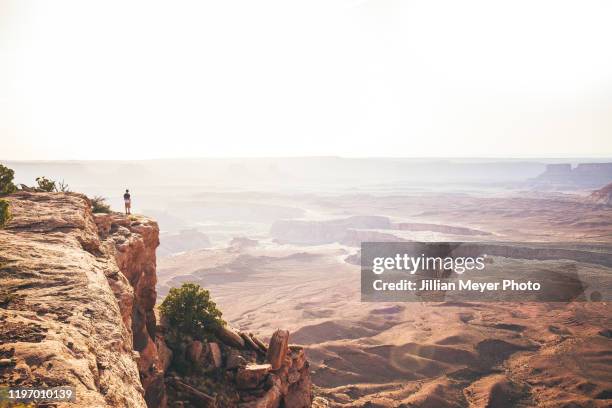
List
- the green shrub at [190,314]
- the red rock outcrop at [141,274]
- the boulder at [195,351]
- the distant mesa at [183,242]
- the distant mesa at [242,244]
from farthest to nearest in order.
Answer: the distant mesa at [183,242]
the distant mesa at [242,244]
the green shrub at [190,314]
the boulder at [195,351]
the red rock outcrop at [141,274]

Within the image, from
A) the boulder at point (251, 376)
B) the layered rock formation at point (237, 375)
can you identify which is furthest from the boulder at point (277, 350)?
the boulder at point (251, 376)

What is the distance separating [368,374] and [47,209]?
38.9 metres

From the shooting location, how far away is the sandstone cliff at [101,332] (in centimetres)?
501

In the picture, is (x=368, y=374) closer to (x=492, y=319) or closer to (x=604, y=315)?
(x=492, y=319)

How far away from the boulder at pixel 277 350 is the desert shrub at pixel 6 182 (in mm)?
12054

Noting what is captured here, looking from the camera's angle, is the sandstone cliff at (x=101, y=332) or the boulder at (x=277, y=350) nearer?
the sandstone cliff at (x=101, y=332)

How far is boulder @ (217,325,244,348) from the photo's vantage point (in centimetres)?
1909

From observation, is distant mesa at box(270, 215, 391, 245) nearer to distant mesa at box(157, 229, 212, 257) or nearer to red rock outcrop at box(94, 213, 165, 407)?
distant mesa at box(157, 229, 212, 257)

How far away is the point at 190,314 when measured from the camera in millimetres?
19156

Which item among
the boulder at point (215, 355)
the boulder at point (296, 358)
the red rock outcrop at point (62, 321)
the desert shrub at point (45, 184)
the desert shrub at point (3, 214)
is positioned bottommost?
the boulder at point (296, 358)

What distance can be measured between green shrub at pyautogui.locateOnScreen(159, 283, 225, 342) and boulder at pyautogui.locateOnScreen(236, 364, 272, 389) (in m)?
2.72

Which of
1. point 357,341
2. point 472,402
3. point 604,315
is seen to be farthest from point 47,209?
point 604,315

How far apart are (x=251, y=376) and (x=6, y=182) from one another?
11.7 metres

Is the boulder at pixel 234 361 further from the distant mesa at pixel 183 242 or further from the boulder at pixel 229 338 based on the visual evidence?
the distant mesa at pixel 183 242
